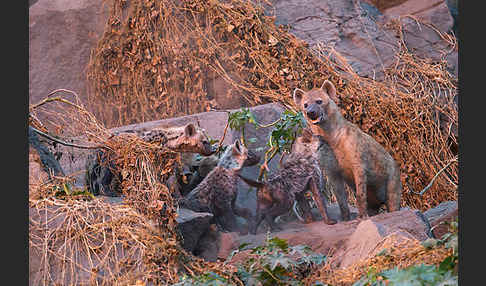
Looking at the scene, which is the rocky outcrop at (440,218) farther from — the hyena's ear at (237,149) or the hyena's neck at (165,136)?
the hyena's neck at (165,136)

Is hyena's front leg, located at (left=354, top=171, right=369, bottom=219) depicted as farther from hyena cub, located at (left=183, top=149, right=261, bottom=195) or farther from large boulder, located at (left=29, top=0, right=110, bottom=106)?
large boulder, located at (left=29, top=0, right=110, bottom=106)

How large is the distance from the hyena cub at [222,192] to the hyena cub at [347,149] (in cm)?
57

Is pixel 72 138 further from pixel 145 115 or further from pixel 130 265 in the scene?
pixel 145 115

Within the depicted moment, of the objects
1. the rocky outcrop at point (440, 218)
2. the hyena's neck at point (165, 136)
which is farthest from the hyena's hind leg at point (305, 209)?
the hyena's neck at point (165, 136)

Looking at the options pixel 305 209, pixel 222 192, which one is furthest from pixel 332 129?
pixel 222 192

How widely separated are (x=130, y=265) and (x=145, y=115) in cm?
330

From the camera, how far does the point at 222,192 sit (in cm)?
486

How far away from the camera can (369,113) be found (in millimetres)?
6469

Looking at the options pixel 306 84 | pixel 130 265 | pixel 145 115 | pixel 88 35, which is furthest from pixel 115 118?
pixel 130 265

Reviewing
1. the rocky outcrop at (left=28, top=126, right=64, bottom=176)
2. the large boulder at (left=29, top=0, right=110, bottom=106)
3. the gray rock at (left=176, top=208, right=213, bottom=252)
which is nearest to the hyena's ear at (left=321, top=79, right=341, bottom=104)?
the gray rock at (left=176, top=208, right=213, bottom=252)

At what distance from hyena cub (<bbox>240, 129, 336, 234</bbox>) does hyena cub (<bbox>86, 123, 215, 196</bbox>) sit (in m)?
0.42

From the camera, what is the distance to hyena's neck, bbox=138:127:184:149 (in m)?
5.07

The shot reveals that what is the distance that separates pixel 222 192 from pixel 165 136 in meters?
0.64

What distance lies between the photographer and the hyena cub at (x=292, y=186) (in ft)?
15.8
